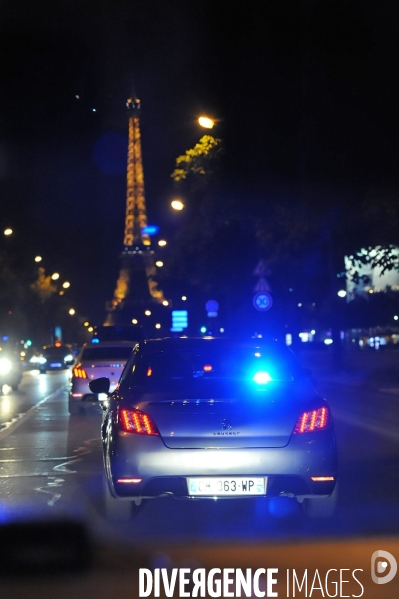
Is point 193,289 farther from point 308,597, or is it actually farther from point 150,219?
point 150,219

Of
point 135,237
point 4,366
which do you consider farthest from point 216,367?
point 135,237

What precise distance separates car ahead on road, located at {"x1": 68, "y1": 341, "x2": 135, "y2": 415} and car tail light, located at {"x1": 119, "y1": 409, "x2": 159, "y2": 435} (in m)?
11.8

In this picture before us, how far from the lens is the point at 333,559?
6949mm

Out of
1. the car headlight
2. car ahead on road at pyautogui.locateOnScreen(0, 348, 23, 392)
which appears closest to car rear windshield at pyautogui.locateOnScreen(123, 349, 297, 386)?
car ahead on road at pyautogui.locateOnScreen(0, 348, 23, 392)

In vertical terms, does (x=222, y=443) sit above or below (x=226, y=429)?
below

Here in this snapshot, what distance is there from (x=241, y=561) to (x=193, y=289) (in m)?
39.8

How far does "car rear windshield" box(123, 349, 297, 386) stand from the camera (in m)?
8.40

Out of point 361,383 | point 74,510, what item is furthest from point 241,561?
point 361,383

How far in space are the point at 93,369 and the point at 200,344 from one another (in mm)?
11483

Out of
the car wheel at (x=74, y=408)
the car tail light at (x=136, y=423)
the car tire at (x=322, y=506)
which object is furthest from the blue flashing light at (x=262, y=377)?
the car wheel at (x=74, y=408)

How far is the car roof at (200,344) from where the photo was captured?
882 centimetres

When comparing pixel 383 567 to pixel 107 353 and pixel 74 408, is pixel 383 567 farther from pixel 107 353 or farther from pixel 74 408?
pixel 107 353

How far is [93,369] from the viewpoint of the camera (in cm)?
2014

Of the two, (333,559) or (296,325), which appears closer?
(333,559)
